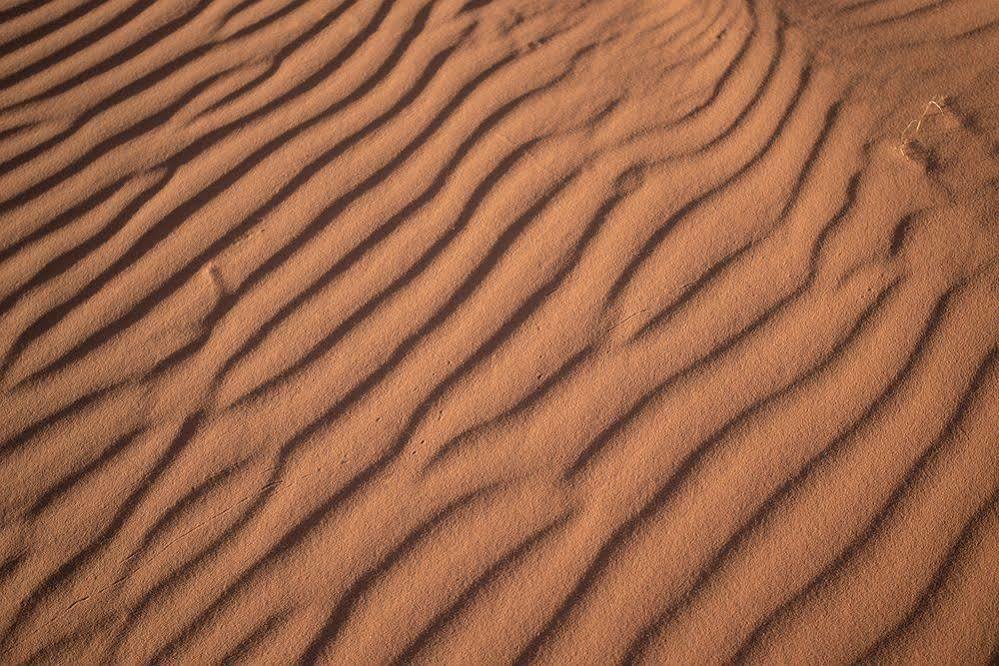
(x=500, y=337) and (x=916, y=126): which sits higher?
Result: (x=500, y=337)

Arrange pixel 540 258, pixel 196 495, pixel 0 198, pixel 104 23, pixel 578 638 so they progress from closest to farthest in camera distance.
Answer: pixel 578 638
pixel 196 495
pixel 540 258
pixel 0 198
pixel 104 23

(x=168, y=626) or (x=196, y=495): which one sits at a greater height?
(x=196, y=495)

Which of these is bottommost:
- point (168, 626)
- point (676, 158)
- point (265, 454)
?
point (168, 626)

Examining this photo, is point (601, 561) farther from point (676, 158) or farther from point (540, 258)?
point (676, 158)

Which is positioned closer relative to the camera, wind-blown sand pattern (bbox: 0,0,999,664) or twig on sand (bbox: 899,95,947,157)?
wind-blown sand pattern (bbox: 0,0,999,664)

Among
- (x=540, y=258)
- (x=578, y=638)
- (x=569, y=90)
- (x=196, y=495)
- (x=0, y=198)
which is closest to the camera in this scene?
(x=578, y=638)

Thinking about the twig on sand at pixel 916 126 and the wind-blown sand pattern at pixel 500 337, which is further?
the twig on sand at pixel 916 126

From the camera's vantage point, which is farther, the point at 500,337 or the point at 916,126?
the point at 916,126

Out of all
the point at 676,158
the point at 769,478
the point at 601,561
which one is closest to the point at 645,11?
the point at 676,158
